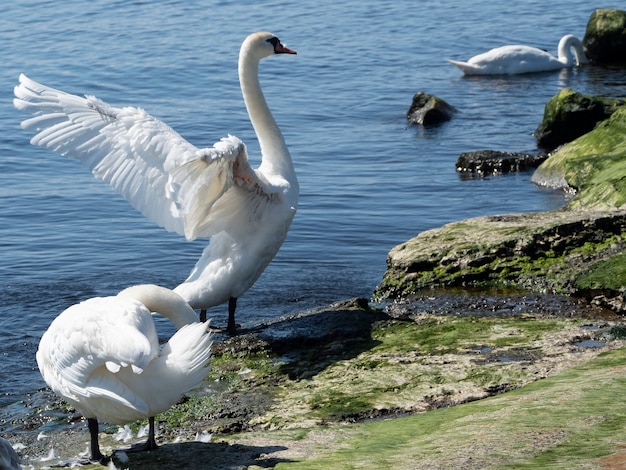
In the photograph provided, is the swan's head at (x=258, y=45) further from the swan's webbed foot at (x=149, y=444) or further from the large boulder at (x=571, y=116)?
the large boulder at (x=571, y=116)

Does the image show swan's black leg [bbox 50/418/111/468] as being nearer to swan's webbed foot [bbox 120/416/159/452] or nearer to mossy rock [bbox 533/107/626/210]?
swan's webbed foot [bbox 120/416/159/452]

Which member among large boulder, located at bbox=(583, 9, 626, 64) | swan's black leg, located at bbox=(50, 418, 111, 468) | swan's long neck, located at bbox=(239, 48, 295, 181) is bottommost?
swan's black leg, located at bbox=(50, 418, 111, 468)

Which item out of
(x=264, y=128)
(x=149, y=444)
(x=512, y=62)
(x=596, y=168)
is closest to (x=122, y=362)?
(x=149, y=444)

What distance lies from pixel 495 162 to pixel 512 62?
25.9 ft

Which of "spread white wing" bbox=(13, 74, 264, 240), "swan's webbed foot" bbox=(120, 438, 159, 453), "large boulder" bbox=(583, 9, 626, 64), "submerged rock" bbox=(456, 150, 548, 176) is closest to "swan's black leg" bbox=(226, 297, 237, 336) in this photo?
"spread white wing" bbox=(13, 74, 264, 240)

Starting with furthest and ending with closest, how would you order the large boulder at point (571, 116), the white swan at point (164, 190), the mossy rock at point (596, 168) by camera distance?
the large boulder at point (571, 116)
the mossy rock at point (596, 168)
the white swan at point (164, 190)

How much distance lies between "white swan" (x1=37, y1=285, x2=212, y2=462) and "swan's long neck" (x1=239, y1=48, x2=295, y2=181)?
3.41 meters

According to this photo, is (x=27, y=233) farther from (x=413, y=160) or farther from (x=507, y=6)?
(x=507, y=6)

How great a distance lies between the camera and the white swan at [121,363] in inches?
222

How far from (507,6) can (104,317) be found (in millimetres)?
27714

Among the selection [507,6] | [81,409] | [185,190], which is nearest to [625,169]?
[185,190]

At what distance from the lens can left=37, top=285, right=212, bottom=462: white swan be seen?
563 cm

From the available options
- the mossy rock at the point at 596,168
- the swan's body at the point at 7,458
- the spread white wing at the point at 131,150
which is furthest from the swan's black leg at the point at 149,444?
the mossy rock at the point at 596,168

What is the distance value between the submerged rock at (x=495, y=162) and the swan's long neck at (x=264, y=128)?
6944mm
